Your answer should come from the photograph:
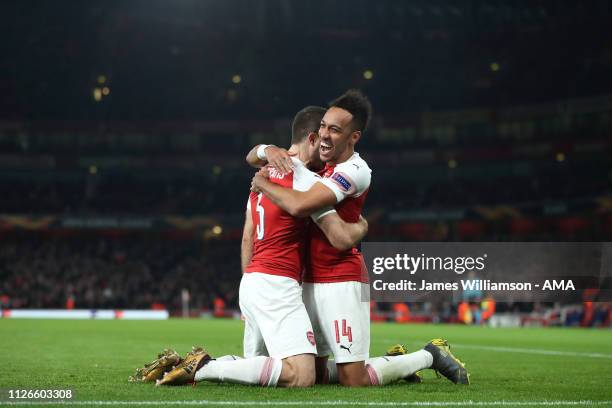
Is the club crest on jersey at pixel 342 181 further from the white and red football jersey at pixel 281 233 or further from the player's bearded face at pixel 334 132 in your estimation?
the player's bearded face at pixel 334 132

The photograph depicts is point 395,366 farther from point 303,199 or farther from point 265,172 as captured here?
point 265,172

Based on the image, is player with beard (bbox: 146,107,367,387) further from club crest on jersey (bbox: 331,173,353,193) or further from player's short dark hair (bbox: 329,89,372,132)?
player's short dark hair (bbox: 329,89,372,132)

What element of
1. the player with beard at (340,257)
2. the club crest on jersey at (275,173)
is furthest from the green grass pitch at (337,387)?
the club crest on jersey at (275,173)

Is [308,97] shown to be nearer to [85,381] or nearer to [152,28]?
[152,28]

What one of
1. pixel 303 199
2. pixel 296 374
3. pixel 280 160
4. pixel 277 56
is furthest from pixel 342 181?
pixel 277 56

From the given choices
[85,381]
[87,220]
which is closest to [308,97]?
[87,220]

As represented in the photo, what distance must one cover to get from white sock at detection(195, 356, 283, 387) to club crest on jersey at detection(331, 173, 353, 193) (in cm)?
157

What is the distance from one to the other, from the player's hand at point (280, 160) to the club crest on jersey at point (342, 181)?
1.27 ft

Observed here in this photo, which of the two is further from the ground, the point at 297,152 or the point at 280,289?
the point at 297,152

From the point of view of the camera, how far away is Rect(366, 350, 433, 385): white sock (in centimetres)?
807

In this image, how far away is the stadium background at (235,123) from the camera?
51.0 meters

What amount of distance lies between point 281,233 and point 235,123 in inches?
2137

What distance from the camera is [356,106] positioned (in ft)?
25.7

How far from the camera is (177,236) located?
58656 millimetres
